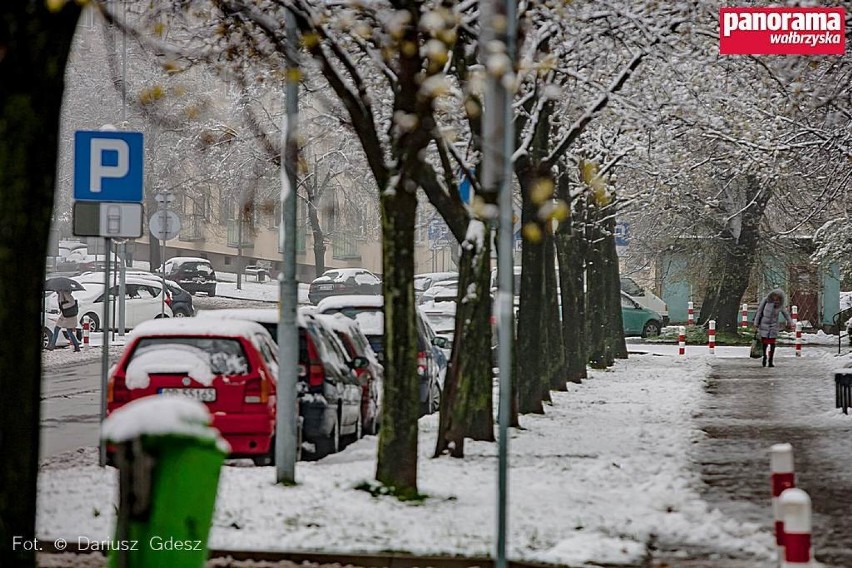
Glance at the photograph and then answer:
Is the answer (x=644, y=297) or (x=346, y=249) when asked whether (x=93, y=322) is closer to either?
(x=644, y=297)

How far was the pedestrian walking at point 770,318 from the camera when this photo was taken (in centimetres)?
3219

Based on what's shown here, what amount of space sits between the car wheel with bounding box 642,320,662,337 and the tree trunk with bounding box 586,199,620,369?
14.3 metres

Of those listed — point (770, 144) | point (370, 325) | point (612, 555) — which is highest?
point (770, 144)

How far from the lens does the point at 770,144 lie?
963 inches

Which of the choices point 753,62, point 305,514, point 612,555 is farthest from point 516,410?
point 612,555

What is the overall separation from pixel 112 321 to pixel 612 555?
110 feet

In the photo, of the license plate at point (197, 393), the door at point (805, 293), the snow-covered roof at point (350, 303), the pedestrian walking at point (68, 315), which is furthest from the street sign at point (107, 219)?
the door at point (805, 293)

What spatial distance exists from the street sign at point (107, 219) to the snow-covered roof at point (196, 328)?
33.1 inches

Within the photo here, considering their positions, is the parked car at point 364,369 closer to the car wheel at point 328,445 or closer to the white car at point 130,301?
the car wheel at point 328,445

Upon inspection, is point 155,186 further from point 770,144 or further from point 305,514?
→ point 305,514

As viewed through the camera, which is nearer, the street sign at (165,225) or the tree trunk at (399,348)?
the tree trunk at (399,348)

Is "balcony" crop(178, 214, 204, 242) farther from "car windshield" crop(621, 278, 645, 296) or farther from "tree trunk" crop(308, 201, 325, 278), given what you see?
"car windshield" crop(621, 278, 645, 296)

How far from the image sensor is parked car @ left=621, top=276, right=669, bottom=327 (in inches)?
1989

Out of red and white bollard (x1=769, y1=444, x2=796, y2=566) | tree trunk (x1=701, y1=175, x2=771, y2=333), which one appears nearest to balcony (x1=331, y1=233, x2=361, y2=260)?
tree trunk (x1=701, y1=175, x2=771, y2=333)
